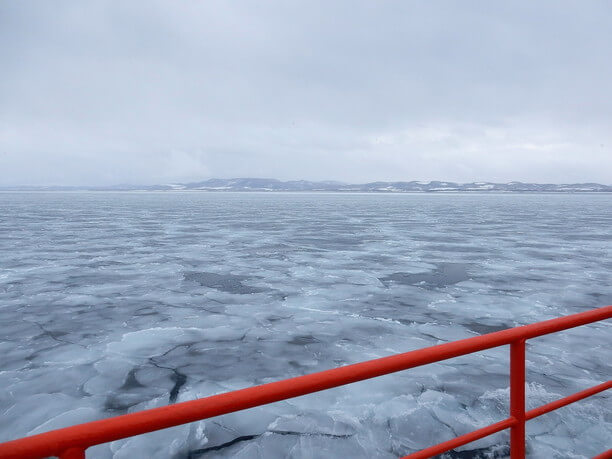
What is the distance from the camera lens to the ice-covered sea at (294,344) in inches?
181

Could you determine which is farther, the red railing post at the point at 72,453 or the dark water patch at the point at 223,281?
the dark water patch at the point at 223,281

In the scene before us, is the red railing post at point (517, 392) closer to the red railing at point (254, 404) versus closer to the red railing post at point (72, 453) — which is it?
the red railing at point (254, 404)

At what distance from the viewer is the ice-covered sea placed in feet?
15.0

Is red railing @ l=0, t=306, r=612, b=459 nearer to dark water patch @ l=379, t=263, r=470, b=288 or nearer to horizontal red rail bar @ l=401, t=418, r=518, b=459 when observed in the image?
horizontal red rail bar @ l=401, t=418, r=518, b=459

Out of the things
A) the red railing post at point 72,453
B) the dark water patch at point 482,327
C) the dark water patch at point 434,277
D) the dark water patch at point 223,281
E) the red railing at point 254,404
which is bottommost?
the dark water patch at point 223,281

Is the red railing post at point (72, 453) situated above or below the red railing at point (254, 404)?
below

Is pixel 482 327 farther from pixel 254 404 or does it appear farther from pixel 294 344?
pixel 254 404

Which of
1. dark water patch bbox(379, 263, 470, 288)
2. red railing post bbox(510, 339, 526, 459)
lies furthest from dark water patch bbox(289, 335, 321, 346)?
red railing post bbox(510, 339, 526, 459)

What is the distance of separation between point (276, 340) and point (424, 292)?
14.2 ft

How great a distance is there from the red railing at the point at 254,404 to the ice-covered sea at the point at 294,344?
2724 millimetres

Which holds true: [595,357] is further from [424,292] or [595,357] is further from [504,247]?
[504,247]

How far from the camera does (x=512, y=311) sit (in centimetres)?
855

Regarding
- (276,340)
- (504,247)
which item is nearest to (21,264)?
(276,340)

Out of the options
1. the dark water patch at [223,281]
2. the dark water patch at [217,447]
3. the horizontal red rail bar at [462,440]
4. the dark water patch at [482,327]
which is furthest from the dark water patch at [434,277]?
the horizontal red rail bar at [462,440]
